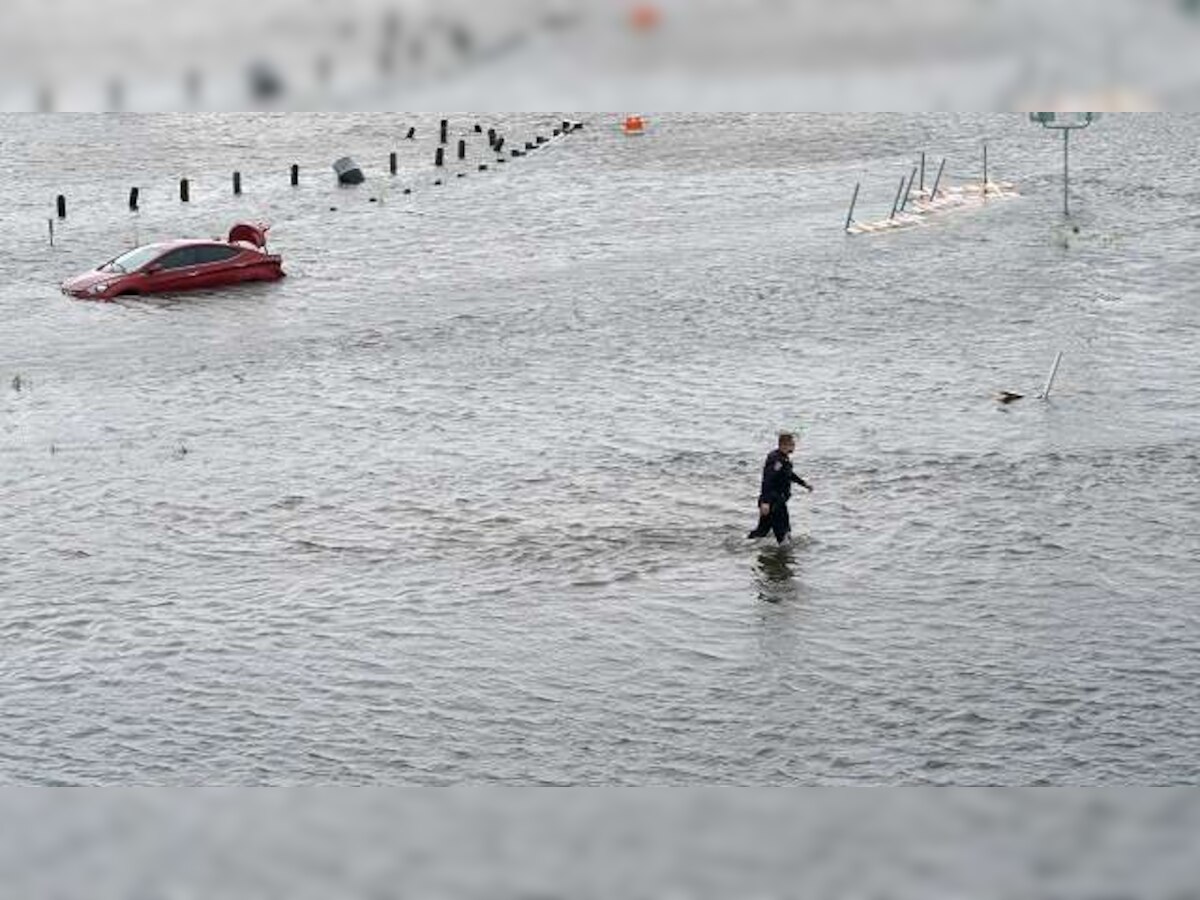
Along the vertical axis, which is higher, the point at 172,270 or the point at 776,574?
the point at 172,270

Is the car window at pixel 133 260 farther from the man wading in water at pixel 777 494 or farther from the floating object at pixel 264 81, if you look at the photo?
the floating object at pixel 264 81

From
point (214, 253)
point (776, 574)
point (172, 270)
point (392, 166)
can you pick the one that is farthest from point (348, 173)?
point (776, 574)

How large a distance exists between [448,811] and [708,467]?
23.6 metres

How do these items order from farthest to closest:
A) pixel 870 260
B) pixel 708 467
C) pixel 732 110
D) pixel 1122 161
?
pixel 1122 161 → pixel 870 260 → pixel 708 467 → pixel 732 110

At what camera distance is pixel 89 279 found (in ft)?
145

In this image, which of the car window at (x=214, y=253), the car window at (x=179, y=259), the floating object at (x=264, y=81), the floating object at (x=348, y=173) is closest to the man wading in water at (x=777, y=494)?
the floating object at (x=264, y=81)

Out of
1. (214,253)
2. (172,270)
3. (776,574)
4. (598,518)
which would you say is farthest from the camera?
(214,253)

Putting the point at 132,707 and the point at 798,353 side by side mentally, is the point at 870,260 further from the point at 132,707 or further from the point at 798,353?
the point at 132,707

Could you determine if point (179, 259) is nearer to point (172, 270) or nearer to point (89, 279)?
point (172, 270)

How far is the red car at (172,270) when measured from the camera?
43.7 m

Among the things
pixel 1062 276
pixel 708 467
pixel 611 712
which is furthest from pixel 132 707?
pixel 1062 276

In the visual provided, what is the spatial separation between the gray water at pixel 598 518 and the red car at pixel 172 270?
25.1 inches

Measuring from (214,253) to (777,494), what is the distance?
26.3 meters

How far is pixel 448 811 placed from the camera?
3777 mm
